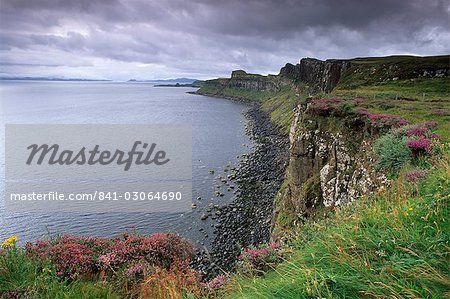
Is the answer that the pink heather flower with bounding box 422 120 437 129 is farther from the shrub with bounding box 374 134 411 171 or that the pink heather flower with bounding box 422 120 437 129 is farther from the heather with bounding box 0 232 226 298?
the heather with bounding box 0 232 226 298

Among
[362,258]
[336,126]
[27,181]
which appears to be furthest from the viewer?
[27,181]

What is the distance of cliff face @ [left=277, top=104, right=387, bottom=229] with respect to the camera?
14378 millimetres

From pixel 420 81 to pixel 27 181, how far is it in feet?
165

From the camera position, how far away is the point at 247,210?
33.8 m

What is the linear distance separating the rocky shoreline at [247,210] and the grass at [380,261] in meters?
8.03

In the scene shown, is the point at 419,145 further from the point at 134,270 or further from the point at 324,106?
the point at 324,106

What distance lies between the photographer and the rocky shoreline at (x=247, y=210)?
25.6 meters

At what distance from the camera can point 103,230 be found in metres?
29.8

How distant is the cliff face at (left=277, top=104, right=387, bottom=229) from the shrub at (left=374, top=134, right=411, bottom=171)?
21.5 inches

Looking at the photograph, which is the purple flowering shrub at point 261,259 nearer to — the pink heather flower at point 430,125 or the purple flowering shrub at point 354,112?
the pink heather flower at point 430,125

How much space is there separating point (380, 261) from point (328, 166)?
14.6 meters

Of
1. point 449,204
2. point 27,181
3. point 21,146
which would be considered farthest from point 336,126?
point 21,146

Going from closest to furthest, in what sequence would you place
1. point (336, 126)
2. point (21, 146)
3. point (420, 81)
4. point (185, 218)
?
1. point (336, 126)
2. point (185, 218)
3. point (420, 81)
4. point (21, 146)

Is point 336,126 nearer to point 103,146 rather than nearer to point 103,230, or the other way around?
point 103,230
